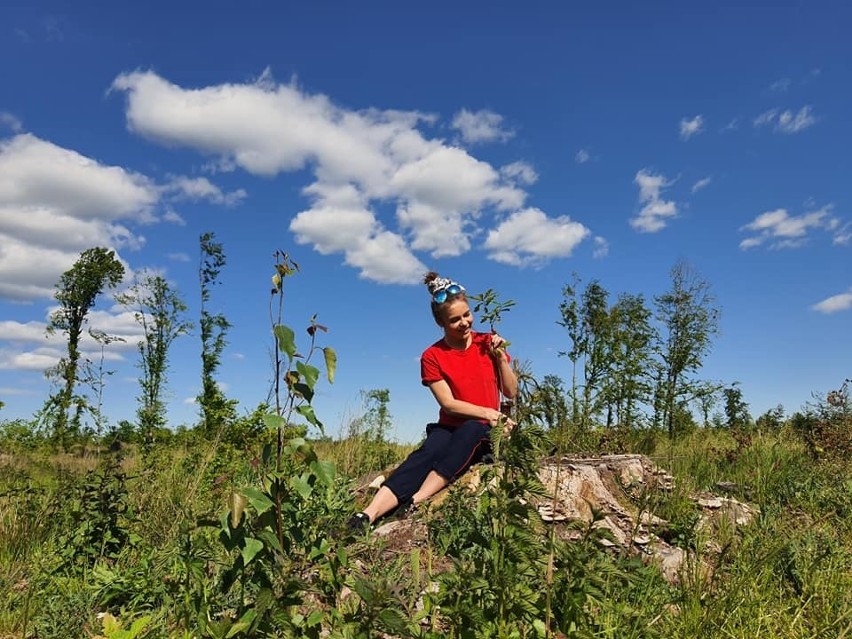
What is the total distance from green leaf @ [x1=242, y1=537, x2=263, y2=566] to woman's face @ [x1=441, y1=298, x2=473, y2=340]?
12.4ft

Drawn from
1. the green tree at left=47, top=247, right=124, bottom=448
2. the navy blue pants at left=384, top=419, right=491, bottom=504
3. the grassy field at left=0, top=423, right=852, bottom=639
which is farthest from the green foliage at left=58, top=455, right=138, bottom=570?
the green tree at left=47, top=247, right=124, bottom=448

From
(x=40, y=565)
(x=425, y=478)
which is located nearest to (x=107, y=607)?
(x=40, y=565)

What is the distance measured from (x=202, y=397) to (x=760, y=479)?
649 inches

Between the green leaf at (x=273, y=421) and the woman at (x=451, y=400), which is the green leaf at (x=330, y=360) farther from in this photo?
the woman at (x=451, y=400)

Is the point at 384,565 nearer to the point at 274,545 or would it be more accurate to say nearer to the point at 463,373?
the point at 274,545

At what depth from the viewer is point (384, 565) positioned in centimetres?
355

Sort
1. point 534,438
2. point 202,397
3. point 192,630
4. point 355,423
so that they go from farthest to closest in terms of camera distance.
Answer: point 202,397 → point 355,423 → point 192,630 → point 534,438

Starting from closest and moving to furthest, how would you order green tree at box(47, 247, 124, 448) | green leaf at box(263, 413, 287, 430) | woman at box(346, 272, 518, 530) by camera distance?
green leaf at box(263, 413, 287, 430) → woman at box(346, 272, 518, 530) → green tree at box(47, 247, 124, 448)

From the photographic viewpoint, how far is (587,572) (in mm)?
2020

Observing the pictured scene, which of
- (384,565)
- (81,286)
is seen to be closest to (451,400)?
(384,565)

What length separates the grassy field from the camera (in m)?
1.86

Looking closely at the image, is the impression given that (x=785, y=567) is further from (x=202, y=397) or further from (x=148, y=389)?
(x=148, y=389)

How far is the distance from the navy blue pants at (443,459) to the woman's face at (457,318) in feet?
2.73

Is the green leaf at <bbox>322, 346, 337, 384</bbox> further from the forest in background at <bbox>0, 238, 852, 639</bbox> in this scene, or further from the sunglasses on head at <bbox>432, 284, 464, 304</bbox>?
the sunglasses on head at <bbox>432, 284, 464, 304</bbox>
